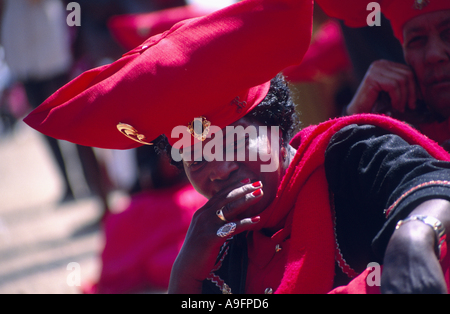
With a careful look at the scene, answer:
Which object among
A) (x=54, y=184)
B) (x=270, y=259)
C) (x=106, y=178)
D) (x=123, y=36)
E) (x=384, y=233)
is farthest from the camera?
(x=54, y=184)

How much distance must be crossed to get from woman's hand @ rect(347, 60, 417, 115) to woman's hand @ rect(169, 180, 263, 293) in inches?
28.9

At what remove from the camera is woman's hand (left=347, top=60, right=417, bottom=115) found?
189cm

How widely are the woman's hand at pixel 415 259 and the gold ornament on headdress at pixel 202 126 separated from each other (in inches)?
25.4

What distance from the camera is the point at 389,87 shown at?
1.92m

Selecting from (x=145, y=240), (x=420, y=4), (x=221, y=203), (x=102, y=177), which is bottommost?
(x=145, y=240)

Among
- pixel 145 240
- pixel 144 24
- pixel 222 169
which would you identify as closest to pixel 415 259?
pixel 222 169

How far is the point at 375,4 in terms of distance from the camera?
192 centimetres

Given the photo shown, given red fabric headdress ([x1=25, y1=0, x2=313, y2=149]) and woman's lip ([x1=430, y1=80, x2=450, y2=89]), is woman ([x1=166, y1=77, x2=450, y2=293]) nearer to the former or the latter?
red fabric headdress ([x1=25, y1=0, x2=313, y2=149])

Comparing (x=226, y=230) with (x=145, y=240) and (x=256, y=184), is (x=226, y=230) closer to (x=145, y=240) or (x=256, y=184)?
(x=256, y=184)

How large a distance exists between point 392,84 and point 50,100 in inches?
49.2

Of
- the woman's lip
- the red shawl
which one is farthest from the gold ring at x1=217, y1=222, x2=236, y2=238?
the woman's lip

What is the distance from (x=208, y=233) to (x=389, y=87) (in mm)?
919

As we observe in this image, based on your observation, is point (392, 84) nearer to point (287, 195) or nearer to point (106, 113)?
point (287, 195)
